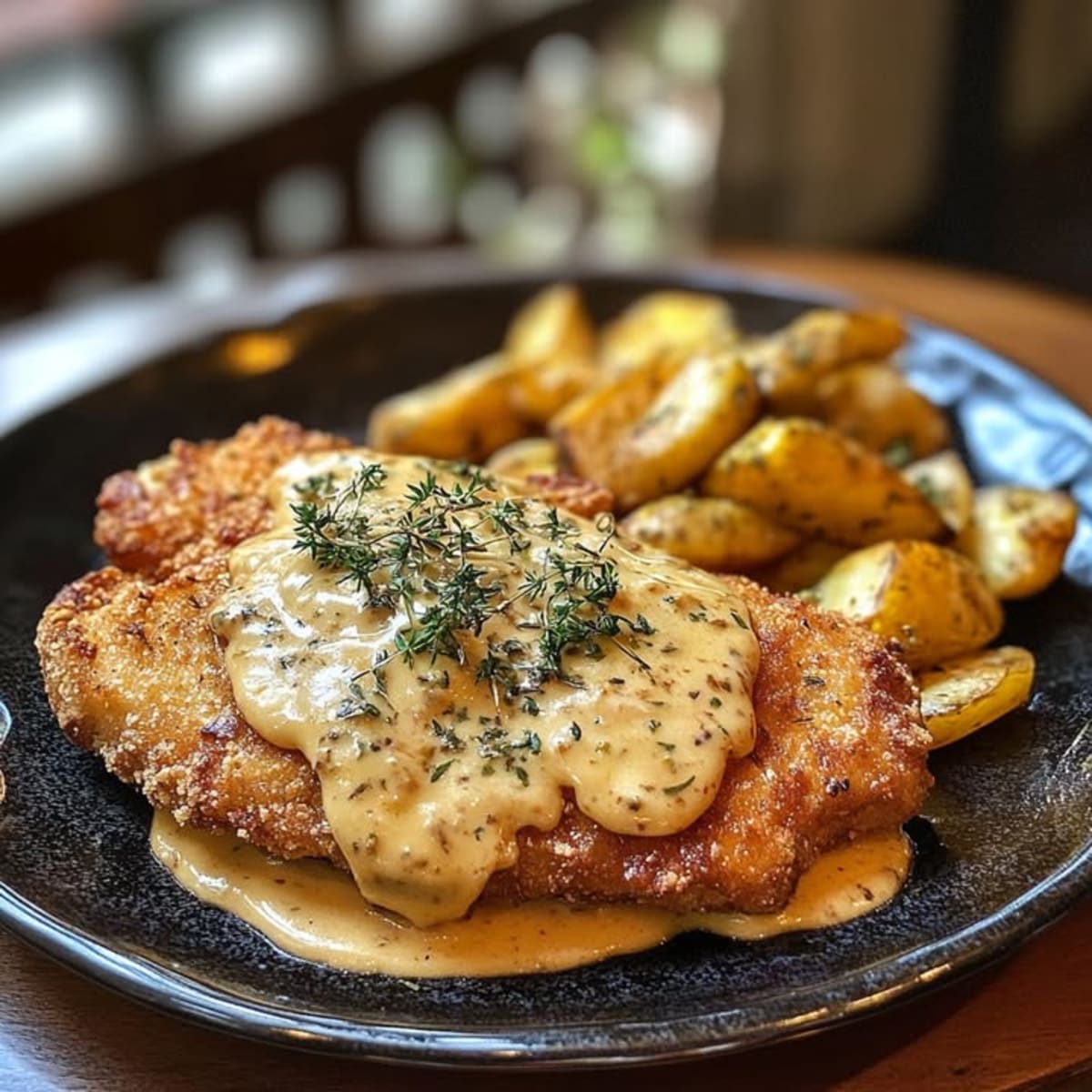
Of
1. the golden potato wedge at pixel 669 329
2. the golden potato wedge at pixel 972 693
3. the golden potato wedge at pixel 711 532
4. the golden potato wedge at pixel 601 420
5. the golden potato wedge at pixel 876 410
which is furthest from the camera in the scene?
the golden potato wedge at pixel 669 329

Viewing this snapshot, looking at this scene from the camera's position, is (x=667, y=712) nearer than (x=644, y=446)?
Yes

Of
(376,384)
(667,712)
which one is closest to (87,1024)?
(667,712)

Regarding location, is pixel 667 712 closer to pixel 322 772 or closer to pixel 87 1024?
pixel 322 772

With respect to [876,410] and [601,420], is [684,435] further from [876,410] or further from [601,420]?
[876,410]

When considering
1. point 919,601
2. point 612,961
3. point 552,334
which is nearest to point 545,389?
point 552,334

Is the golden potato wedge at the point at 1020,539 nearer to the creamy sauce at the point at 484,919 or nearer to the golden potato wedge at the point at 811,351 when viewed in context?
the golden potato wedge at the point at 811,351

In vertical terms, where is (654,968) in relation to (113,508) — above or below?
below

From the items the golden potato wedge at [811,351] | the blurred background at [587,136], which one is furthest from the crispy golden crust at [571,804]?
the blurred background at [587,136]
